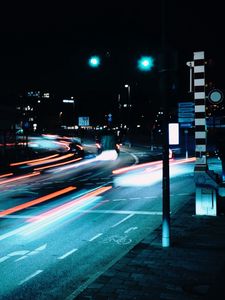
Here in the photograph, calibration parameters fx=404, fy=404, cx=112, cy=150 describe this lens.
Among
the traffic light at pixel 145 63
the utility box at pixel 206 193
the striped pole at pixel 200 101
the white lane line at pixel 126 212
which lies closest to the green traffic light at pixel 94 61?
the traffic light at pixel 145 63

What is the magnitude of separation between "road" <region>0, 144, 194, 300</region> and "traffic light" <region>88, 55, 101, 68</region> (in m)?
5.73

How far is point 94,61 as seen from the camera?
17766 mm

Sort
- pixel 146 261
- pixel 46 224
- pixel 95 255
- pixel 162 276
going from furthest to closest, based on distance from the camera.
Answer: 1. pixel 46 224
2. pixel 95 255
3. pixel 146 261
4. pixel 162 276

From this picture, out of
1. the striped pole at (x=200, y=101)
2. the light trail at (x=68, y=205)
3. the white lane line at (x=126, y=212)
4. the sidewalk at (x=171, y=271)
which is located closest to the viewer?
the sidewalk at (x=171, y=271)

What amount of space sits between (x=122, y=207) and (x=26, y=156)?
92.7 feet

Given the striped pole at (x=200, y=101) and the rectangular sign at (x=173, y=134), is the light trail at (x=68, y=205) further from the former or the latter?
the rectangular sign at (x=173, y=134)

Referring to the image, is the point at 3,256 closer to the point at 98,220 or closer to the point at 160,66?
the point at 98,220

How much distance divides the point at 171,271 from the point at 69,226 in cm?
551

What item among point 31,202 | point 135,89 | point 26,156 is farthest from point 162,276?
point 135,89

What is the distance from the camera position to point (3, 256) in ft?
30.2

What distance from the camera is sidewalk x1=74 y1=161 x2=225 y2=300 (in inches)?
242

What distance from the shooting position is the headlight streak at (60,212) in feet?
39.7

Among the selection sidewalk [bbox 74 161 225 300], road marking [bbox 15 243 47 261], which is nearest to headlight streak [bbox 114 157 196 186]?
sidewalk [bbox 74 161 225 300]

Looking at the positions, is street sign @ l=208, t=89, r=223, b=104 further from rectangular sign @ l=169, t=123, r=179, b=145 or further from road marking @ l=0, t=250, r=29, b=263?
road marking @ l=0, t=250, r=29, b=263
